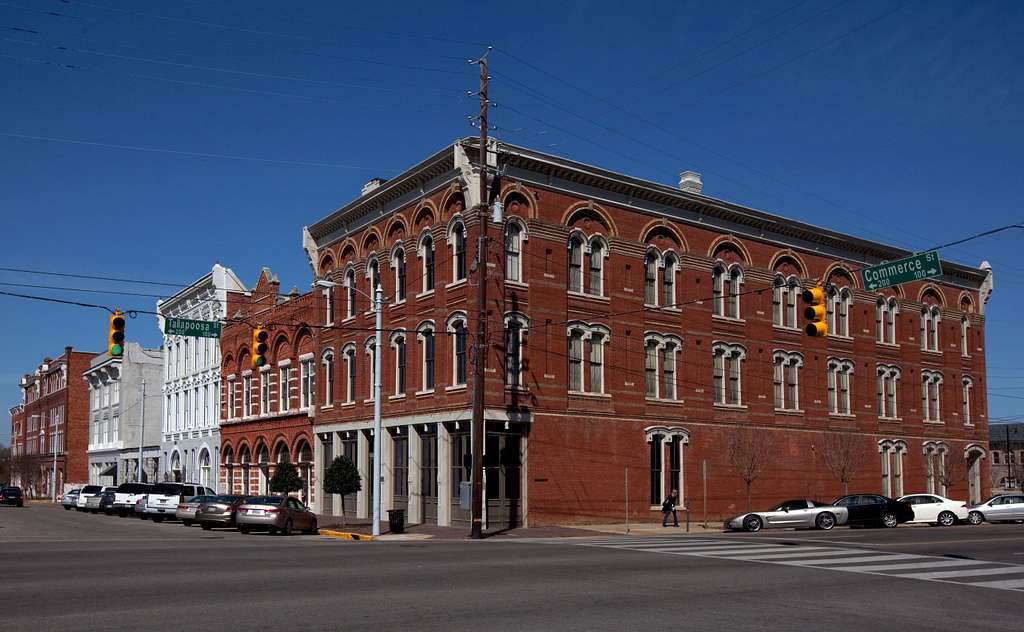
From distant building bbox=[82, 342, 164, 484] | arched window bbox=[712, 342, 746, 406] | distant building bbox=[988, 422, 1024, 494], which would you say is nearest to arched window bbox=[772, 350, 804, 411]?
arched window bbox=[712, 342, 746, 406]

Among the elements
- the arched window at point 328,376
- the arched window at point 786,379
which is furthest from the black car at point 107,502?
the arched window at point 786,379

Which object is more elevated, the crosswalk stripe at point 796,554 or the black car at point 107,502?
the crosswalk stripe at point 796,554

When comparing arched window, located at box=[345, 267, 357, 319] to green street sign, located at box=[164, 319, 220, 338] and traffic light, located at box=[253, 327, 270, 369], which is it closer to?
green street sign, located at box=[164, 319, 220, 338]

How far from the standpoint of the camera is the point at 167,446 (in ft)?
228

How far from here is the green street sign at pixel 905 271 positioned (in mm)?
23594

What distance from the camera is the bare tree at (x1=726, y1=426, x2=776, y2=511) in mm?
42562

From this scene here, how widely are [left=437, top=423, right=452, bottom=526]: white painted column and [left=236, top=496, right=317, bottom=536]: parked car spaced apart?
5.96m

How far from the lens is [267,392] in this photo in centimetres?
5488

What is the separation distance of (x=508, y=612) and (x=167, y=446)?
61.0m

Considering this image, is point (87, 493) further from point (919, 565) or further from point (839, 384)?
point (919, 565)

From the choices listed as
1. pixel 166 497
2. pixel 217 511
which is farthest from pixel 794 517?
pixel 166 497

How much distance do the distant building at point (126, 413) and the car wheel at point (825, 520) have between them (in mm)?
48982

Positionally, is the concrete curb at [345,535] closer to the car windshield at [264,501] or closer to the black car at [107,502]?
the car windshield at [264,501]

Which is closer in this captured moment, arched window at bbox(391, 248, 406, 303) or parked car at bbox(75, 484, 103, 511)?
arched window at bbox(391, 248, 406, 303)
